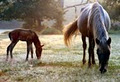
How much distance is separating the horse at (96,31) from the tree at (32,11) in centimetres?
2409

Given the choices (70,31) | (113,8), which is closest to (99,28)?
(70,31)

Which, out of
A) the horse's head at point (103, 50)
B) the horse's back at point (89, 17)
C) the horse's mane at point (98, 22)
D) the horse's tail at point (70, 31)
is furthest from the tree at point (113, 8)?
the horse's head at point (103, 50)

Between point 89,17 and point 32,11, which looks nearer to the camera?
point 89,17

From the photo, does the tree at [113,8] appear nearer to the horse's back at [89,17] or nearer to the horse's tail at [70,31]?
the horse's tail at [70,31]

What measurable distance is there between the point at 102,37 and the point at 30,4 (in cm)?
2778

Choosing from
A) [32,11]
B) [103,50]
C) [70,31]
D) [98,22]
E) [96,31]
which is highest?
[98,22]

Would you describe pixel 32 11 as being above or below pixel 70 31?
below

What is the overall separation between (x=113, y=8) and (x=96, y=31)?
92.5ft

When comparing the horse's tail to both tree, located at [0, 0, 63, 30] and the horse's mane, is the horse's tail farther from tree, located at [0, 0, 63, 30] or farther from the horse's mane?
tree, located at [0, 0, 63, 30]

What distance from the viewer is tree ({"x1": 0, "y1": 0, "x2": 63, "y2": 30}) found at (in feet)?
112

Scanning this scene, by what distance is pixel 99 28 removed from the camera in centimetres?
743

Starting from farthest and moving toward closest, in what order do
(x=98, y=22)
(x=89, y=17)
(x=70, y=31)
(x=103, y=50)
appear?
(x=70, y=31)
(x=89, y=17)
(x=98, y=22)
(x=103, y=50)

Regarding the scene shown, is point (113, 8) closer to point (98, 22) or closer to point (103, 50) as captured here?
point (98, 22)

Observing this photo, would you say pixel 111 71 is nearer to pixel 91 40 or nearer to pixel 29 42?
pixel 91 40
